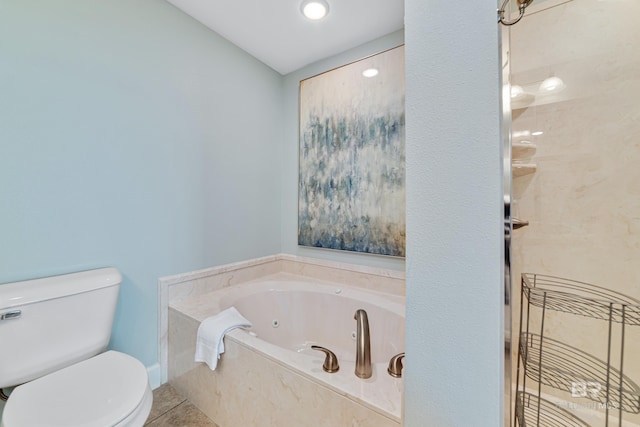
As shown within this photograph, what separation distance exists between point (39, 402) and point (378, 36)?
105 inches

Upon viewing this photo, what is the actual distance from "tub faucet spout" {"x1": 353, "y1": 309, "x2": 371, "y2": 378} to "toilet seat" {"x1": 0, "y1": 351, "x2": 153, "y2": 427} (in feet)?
2.83

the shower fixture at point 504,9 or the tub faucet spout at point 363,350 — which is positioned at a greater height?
the shower fixture at point 504,9

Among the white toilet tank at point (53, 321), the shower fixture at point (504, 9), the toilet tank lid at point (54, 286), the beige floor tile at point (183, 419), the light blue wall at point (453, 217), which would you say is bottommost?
the beige floor tile at point (183, 419)

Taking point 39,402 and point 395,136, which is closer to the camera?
point 39,402

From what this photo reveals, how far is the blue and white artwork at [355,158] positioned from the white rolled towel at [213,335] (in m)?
1.04

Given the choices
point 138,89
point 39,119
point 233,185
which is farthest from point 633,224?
point 39,119

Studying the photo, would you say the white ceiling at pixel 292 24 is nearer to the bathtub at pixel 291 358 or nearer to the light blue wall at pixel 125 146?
the light blue wall at pixel 125 146

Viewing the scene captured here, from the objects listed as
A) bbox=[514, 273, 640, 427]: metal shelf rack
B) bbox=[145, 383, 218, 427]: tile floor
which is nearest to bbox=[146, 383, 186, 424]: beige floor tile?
bbox=[145, 383, 218, 427]: tile floor

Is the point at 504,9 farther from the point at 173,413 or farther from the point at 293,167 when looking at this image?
the point at 173,413

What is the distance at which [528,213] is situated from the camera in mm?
1253

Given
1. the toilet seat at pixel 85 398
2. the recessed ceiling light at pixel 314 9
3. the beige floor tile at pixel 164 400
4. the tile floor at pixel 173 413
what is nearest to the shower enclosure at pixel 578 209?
the recessed ceiling light at pixel 314 9

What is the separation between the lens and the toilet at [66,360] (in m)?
0.87

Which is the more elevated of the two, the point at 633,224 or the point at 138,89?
the point at 138,89

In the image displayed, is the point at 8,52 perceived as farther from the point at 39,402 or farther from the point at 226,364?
the point at 226,364
